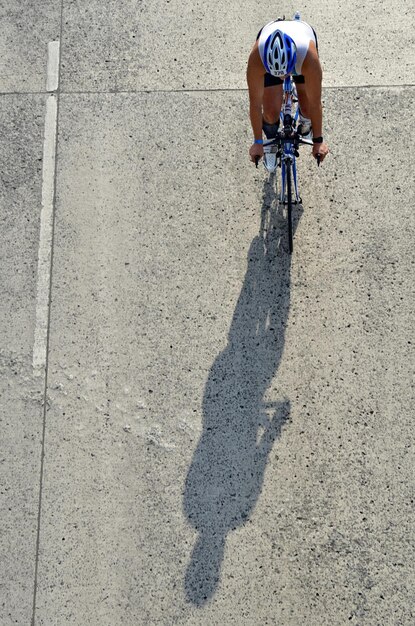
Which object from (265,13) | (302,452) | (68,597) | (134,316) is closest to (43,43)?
(265,13)

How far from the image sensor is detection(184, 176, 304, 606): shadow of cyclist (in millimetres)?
6695

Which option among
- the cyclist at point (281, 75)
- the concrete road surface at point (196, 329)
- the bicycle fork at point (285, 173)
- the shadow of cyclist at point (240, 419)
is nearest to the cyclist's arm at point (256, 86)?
the cyclist at point (281, 75)

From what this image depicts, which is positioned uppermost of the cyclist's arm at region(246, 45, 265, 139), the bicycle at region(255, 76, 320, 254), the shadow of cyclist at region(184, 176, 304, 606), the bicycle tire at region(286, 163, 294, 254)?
the cyclist's arm at region(246, 45, 265, 139)

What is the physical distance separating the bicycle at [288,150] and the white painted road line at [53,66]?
98.8 inches

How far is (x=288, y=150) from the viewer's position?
21.5 feet

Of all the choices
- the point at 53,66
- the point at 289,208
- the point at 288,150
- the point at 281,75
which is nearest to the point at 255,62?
the point at 281,75

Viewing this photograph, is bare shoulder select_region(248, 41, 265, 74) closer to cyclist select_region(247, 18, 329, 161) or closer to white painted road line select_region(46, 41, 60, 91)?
cyclist select_region(247, 18, 329, 161)

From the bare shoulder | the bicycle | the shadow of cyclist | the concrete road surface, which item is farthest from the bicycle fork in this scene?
the bare shoulder

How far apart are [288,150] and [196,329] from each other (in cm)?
185

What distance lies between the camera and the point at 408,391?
6891mm

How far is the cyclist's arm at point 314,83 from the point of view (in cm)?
603

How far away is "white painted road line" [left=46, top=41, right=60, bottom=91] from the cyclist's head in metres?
2.94

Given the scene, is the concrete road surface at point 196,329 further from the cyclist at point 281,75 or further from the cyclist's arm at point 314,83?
the cyclist's arm at point 314,83

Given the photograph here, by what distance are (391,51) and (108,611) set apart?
6.05 meters
